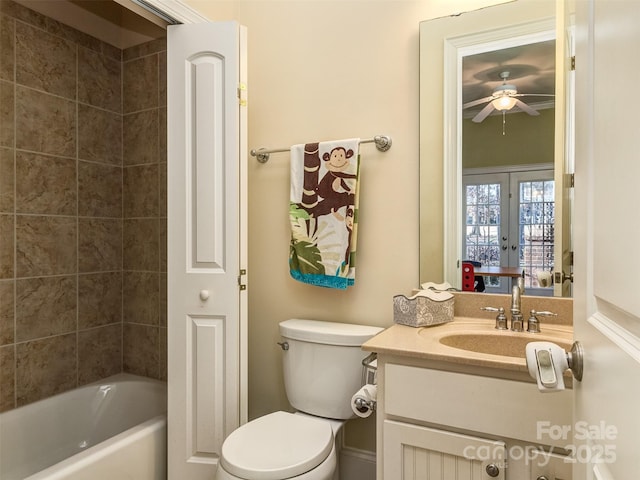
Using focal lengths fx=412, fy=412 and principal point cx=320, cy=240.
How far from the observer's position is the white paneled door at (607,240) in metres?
0.42

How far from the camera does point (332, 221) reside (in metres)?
1.80

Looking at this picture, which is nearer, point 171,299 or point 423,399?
point 423,399

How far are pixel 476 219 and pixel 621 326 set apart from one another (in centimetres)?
122

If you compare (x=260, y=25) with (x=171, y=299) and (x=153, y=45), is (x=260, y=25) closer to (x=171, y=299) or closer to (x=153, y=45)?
(x=153, y=45)

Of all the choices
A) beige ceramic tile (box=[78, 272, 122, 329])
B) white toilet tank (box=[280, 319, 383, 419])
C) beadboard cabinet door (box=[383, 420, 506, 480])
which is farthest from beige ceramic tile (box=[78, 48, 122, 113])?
beadboard cabinet door (box=[383, 420, 506, 480])

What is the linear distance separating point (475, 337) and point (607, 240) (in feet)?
3.21

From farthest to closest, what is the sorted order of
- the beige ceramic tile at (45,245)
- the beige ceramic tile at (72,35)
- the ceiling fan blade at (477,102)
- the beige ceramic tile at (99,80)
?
the beige ceramic tile at (99,80) < the beige ceramic tile at (72,35) < the beige ceramic tile at (45,245) < the ceiling fan blade at (477,102)

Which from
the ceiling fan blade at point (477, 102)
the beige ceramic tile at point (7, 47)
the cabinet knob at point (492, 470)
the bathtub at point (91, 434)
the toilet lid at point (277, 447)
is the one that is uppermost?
the beige ceramic tile at point (7, 47)

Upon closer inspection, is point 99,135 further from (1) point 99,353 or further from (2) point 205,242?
A: (1) point 99,353

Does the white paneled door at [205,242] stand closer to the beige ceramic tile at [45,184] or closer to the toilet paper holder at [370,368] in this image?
the toilet paper holder at [370,368]

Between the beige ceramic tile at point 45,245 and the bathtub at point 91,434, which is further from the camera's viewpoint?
the beige ceramic tile at point 45,245

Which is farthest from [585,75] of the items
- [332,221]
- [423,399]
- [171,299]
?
[171,299]

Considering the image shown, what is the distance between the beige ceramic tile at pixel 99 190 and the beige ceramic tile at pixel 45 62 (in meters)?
0.39

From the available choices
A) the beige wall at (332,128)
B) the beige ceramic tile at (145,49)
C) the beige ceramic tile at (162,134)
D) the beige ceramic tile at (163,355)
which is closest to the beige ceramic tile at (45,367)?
the beige ceramic tile at (163,355)
